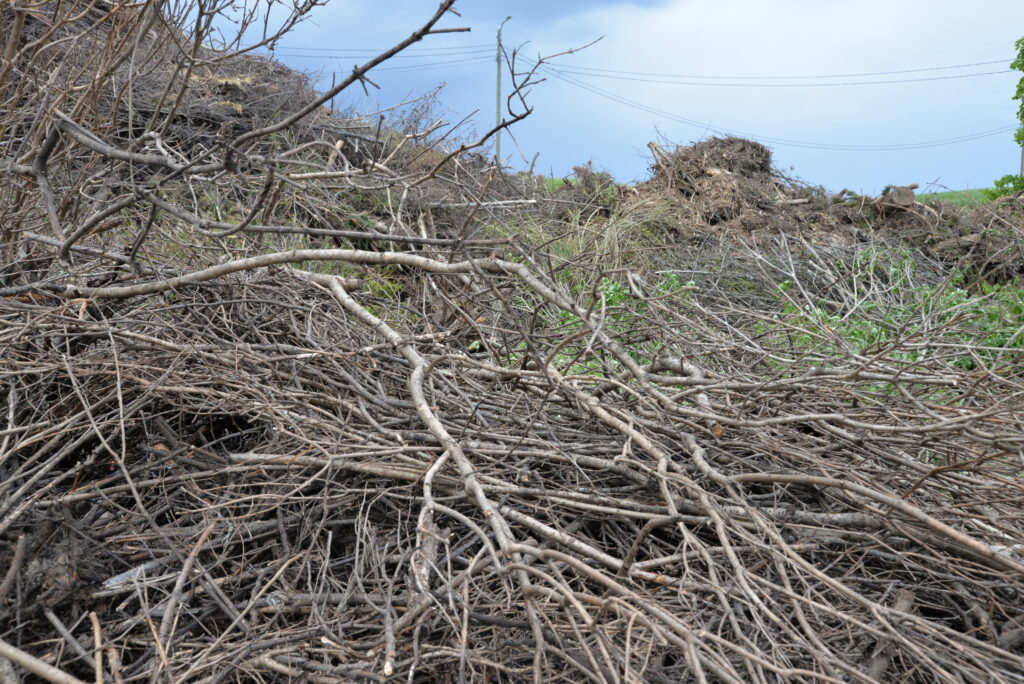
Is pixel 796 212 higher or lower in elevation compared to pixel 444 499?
higher

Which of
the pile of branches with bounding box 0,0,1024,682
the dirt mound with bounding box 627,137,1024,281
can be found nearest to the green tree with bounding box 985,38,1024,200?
the dirt mound with bounding box 627,137,1024,281

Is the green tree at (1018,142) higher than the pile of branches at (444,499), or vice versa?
the green tree at (1018,142)

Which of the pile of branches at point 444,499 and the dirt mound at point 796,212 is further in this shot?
the dirt mound at point 796,212

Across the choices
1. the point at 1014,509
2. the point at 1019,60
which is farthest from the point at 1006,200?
the point at 1014,509

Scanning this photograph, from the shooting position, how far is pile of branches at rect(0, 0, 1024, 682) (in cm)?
214

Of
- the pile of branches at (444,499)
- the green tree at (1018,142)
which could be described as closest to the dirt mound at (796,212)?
the green tree at (1018,142)

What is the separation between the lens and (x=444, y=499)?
244cm

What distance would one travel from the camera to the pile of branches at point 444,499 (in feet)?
7.02

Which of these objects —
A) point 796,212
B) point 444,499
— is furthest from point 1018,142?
point 444,499

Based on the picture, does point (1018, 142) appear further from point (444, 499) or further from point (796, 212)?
point (444, 499)

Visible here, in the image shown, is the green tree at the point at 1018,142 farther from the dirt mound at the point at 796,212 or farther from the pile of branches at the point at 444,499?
the pile of branches at the point at 444,499

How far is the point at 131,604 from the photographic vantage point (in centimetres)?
251

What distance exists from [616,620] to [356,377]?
1523 mm

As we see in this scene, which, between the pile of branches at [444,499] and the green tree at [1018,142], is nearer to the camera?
the pile of branches at [444,499]
